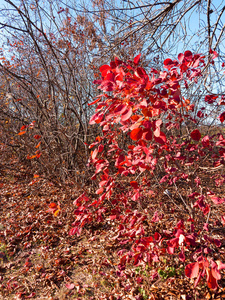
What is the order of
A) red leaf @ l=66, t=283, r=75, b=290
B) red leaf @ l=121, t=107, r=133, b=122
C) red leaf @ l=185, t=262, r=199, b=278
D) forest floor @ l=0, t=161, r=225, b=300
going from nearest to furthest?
red leaf @ l=121, t=107, r=133, b=122 < red leaf @ l=185, t=262, r=199, b=278 < forest floor @ l=0, t=161, r=225, b=300 < red leaf @ l=66, t=283, r=75, b=290

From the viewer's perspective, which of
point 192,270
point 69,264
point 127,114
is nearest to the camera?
point 127,114

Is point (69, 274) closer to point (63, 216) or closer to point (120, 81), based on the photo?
point (63, 216)

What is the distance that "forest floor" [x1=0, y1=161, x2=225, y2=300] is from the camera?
189 cm

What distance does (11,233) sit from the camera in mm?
3117

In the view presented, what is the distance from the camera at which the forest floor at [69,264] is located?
189cm

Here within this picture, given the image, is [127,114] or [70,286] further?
[70,286]

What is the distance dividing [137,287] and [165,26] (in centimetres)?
361

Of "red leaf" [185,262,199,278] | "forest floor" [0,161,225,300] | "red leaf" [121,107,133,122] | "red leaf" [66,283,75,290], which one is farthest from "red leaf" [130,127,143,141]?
"red leaf" [66,283,75,290]

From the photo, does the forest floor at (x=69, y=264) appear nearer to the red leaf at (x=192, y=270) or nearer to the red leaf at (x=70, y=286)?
the red leaf at (x=70, y=286)

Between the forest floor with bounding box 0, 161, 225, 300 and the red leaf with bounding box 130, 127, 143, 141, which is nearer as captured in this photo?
the red leaf with bounding box 130, 127, 143, 141

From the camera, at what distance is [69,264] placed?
2426 mm

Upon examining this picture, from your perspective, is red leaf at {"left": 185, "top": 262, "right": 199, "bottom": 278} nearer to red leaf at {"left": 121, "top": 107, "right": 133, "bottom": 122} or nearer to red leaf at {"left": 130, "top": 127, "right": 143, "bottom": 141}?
red leaf at {"left": 130, "top": 127, "right": 143, "bottom": 141}

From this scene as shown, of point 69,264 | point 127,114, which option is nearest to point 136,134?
point 127,114

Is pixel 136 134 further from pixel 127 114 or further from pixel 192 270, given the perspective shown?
pixel 192 270
